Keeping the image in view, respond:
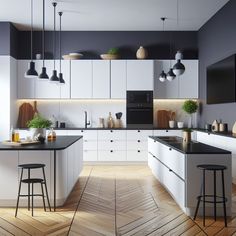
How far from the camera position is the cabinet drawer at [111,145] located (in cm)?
870

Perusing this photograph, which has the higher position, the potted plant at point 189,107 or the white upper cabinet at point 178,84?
the white upper cabinet at point 178,84

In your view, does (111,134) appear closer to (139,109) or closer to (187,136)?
(139,109)

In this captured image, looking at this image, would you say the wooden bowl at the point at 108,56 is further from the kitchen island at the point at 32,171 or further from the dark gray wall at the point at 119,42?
the kitchen island at the point at 32,171

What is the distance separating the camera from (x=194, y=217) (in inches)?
170

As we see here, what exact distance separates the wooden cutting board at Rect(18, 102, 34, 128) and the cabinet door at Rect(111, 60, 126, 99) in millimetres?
2028

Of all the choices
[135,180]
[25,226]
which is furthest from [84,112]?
[25,226]

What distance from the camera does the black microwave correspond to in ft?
29.4

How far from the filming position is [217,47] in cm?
773

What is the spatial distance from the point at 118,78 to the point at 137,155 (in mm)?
1867

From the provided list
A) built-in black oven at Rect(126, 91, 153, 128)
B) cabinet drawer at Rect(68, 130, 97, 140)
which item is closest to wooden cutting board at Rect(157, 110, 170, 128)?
built-in black oven at Rect(126, 91, 153, 128)

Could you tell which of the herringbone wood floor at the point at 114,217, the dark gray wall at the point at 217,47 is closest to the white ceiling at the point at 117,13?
the dark gray wall at the point at 217,47

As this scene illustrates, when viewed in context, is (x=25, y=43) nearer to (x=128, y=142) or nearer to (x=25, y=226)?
(x=128, y=142)

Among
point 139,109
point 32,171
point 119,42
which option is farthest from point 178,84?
point 32,171

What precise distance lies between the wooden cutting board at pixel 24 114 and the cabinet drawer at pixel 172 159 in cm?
399
